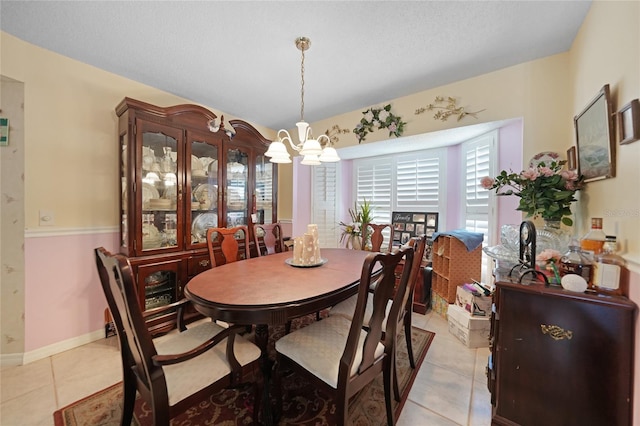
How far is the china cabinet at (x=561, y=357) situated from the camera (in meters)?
1.02

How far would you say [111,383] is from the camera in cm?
167

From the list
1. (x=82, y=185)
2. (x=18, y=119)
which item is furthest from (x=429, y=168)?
(x=18, y=119)

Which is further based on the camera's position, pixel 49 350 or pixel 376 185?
pixel 376 185

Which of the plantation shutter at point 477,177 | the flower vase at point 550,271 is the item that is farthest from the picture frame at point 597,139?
the plantation shutter at point 477,177

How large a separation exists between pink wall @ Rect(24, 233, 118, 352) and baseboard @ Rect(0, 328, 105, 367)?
31mm

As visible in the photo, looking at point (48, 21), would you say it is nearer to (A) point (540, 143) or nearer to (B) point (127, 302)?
(B) point (127, 302)

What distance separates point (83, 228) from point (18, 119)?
922 mm

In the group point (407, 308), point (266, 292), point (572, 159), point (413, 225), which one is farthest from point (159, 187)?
point (572, 159)

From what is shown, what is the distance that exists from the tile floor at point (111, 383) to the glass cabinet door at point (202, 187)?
120 cm

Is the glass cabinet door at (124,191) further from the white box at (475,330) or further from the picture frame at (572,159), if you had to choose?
the picture frame at (572,159)

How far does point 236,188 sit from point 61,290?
176 cm

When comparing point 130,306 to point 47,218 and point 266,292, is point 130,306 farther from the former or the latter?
point 47,218

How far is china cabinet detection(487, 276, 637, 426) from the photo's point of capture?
40.0 inches

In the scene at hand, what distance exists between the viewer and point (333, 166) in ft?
12.5
